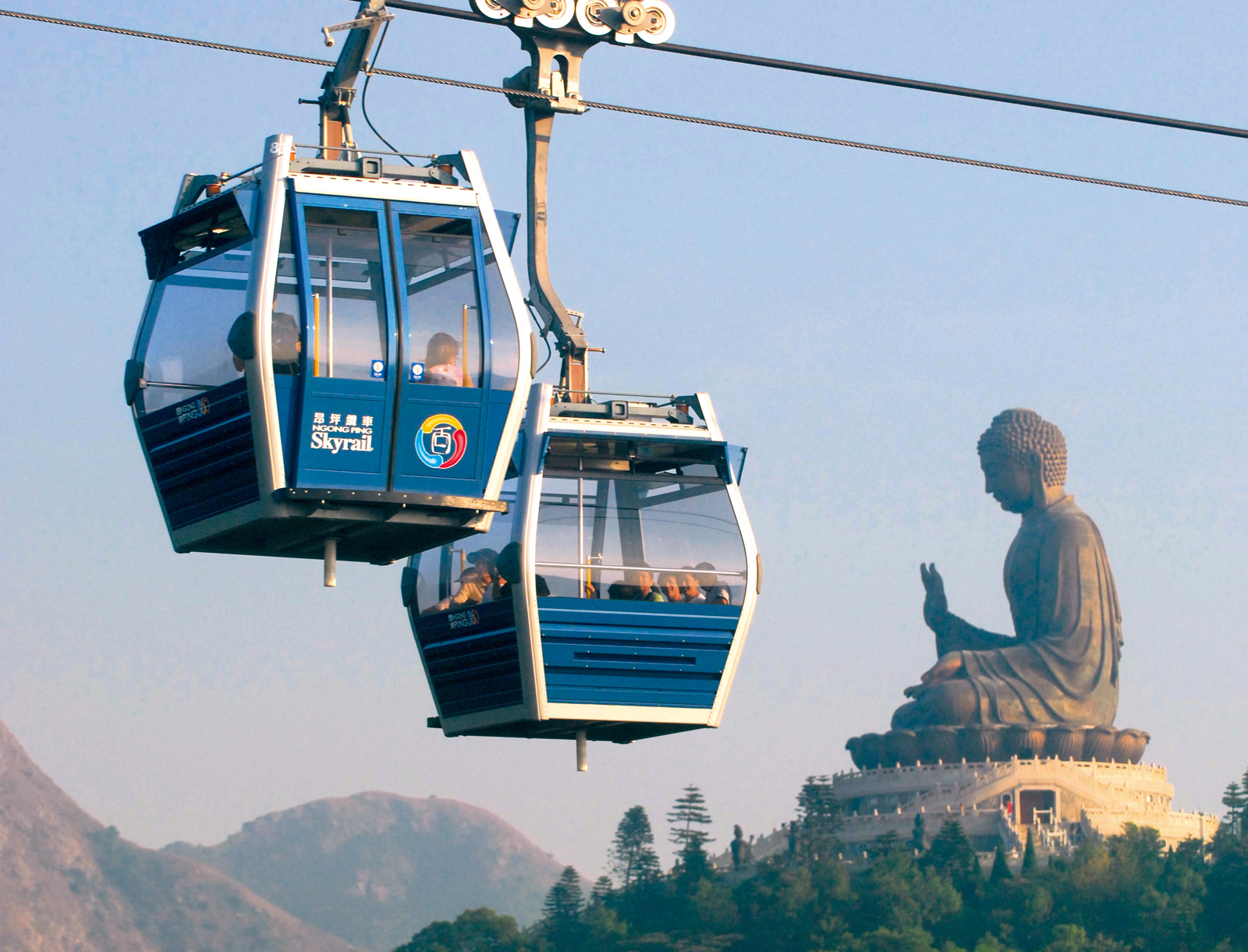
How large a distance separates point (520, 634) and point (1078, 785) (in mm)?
104505

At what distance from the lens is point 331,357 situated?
19.6 m

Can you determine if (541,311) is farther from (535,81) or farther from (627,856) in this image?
(627,856)

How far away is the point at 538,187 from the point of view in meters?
24.2

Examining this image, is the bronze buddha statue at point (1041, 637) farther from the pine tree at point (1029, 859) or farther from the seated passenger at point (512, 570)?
the seated passenger at point (512, 570)

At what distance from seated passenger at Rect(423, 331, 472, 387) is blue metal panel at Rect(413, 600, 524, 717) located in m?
3.94

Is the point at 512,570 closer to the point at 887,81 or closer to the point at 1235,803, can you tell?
the point at 887,81

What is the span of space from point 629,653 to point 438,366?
4549 millimetres

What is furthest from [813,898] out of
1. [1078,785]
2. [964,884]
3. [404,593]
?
[404,593]

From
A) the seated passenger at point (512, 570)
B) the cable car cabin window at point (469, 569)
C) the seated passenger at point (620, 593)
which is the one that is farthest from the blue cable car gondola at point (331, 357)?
the seated passenger at point (620, 593)

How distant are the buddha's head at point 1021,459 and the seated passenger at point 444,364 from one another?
110751 mm

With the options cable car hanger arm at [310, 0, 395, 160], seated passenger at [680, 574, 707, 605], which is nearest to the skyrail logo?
cable car hanger arm at [310, 0, 395, 160]

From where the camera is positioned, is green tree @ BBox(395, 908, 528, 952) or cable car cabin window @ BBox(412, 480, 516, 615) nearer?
cable car cabin window @ BBox(412, 480, 516, 615)

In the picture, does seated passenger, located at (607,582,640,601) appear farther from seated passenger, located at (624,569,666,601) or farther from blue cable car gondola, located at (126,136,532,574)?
blue cable car gondola, located at (126,136,532,574)

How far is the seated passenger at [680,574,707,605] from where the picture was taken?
24.0m
